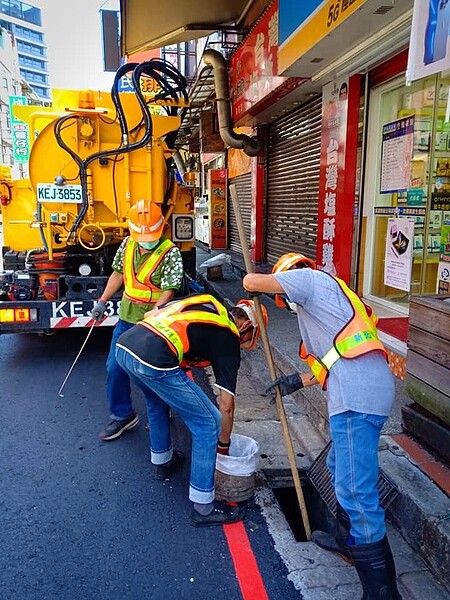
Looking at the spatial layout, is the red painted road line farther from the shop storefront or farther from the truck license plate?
the truck license plate

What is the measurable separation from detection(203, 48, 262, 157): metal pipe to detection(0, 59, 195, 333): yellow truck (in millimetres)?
3671

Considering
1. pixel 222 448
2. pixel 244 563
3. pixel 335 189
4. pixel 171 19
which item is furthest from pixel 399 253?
pixel 171 19

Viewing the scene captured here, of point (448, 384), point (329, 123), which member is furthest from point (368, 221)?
point (448, 384)

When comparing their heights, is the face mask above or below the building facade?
below

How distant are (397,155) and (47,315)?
417 cm

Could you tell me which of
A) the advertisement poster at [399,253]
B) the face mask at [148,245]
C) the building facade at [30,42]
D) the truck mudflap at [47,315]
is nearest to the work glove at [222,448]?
the face mask at [148,245]

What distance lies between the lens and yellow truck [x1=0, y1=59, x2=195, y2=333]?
5383mm

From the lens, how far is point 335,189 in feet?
20.1

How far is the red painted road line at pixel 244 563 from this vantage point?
238 centimetres

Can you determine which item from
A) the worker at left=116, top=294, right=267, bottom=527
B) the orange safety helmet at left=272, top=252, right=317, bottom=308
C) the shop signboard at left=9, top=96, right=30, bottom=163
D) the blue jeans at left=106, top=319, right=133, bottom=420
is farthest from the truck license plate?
the orange safety helmet at left=272, top=252, right=317, bottom=308

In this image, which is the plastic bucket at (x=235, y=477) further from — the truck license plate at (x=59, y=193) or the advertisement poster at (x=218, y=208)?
the advertisement poster at (x=218, y=208)

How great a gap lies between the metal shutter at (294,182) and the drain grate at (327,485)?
16.0 ft

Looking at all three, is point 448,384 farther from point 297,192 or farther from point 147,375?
point 297,192

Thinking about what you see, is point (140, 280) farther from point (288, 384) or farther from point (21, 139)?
point (21, 139)
